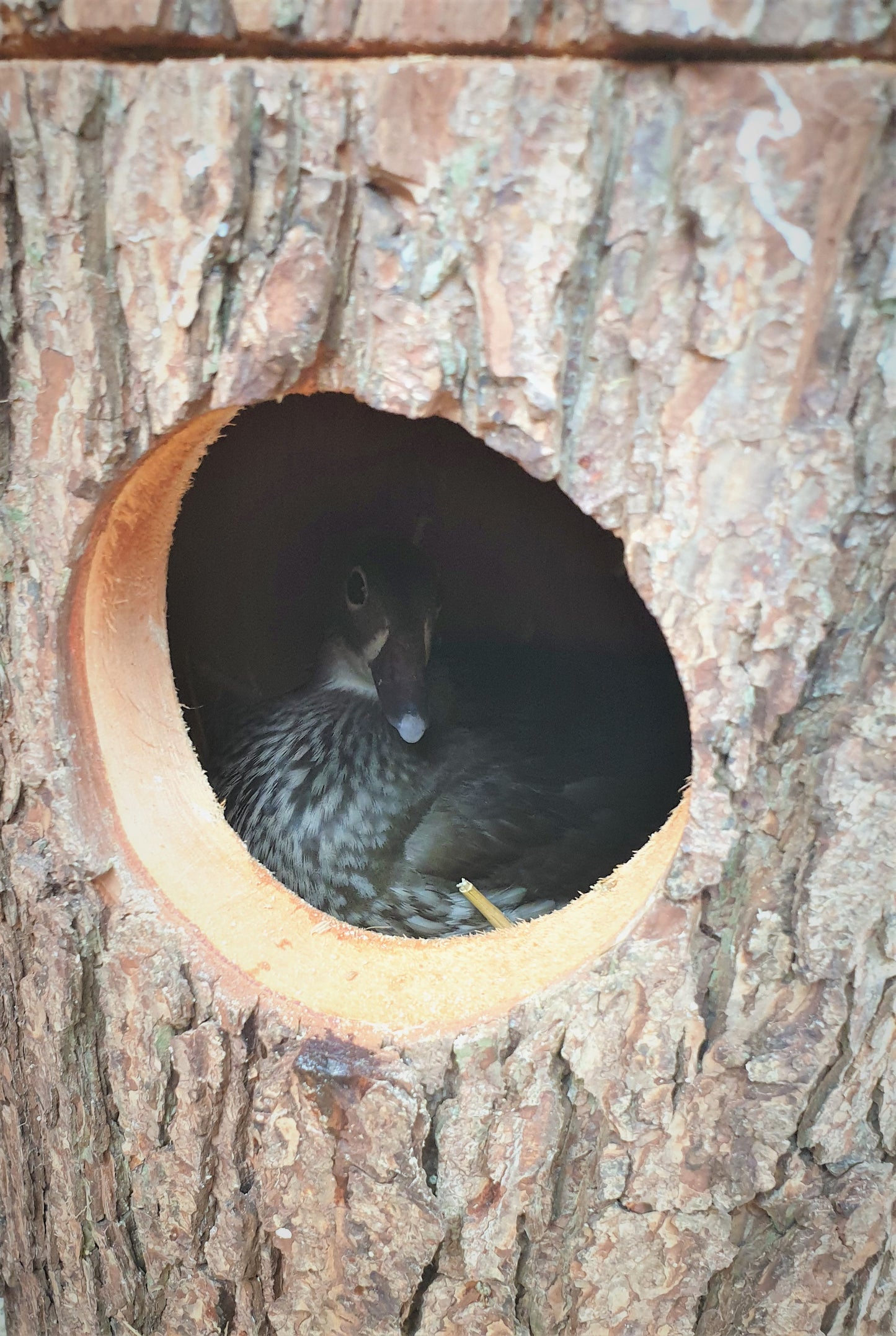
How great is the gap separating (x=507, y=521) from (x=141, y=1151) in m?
1.87

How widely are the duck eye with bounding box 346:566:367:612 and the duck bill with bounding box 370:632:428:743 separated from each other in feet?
0.79

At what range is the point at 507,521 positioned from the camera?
8.63 feet

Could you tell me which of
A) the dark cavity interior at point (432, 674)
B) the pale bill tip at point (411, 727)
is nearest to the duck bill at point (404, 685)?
the pale bill tip at point (411, 727)

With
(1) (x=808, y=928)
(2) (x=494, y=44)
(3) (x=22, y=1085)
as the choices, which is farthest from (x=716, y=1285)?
(2) (x=494, y=44)

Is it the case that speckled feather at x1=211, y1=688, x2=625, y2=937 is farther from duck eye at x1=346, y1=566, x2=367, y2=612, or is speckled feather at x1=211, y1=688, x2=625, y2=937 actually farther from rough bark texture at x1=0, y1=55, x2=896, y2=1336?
rough bark texture at x1=0, y1=55, x2=896, y2=1336

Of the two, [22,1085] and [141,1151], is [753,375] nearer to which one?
[141,1151]

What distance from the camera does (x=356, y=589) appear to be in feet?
8.20

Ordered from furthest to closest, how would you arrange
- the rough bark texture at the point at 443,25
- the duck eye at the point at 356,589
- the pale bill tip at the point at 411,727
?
the duck eye at the point at 356,589 → the pale bill tip at the point at 411,727 → the rough bark texture at the point at 443,25

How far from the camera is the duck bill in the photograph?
2.10m

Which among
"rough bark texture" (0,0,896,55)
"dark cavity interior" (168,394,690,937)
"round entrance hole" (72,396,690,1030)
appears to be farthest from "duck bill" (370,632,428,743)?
"rough bark texture" (0,0,896,55)

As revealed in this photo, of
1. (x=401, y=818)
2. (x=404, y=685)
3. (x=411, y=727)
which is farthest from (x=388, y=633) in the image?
(x=401, y=818)

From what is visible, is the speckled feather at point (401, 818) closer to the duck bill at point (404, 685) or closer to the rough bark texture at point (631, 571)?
the duck bill at point (404, 685)

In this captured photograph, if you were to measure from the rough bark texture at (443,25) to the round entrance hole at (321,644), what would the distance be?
1.21 feet

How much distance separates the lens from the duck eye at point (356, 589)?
2.46 metres
